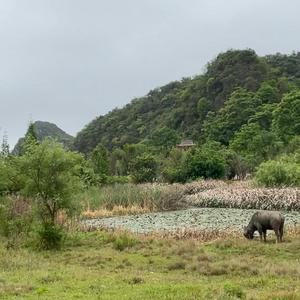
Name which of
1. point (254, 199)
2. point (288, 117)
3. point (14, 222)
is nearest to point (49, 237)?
point (14, 222)

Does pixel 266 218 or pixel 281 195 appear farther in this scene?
pixel 281 195

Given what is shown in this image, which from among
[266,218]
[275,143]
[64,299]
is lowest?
[64,299]

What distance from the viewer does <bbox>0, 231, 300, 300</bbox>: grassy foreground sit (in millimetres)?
11516

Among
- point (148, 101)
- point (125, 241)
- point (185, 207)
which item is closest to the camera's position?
point (125, 241)

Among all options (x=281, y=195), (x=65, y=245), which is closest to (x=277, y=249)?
(x=65, y=245)

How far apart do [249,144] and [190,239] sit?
1678 inches

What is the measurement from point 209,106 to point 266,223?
75654 millimetres

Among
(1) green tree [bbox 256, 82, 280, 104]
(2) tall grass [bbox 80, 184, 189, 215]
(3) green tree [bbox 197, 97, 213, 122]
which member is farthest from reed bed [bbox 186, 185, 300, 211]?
(3) green tree [bbox 197, 97, 213, 122]

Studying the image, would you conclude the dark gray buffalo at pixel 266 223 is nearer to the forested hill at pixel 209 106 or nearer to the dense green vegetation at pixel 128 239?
the dense green vegetation at pixel 128 239

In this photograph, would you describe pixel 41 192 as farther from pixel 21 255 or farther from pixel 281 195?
pixel 281 195

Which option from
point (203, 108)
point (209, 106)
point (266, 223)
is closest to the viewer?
point (266, 223)

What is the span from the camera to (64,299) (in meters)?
11.0

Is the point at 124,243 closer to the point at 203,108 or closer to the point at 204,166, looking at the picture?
the point at 204,166

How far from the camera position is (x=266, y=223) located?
2073cm
